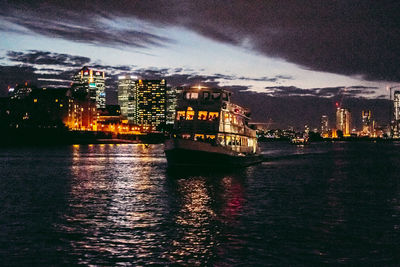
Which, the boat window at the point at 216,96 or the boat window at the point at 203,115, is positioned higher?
the boat window at the point at 216,96

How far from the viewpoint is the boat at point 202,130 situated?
5978cm

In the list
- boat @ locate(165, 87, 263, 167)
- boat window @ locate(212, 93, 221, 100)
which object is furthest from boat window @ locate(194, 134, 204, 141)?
boat window @ locate(212, 93, 221, 100)

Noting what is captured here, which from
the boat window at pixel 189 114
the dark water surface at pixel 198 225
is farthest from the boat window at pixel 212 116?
the dark water surface at pixel 198 225

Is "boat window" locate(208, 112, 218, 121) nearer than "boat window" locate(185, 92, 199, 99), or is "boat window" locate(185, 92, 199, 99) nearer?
A: "boat window" locate(208, 112, 218, 121)

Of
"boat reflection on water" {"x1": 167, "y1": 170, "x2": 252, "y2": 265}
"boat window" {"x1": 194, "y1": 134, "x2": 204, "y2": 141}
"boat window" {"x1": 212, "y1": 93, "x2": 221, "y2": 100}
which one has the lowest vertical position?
"boat reflection on water" {"x1": 167, "y1": 170, "x2": 252, "y2": 265}

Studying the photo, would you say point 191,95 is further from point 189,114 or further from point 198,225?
point 198,225

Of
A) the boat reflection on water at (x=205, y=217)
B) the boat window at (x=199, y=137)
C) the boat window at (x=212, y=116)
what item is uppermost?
the boat window at (x=212, y=116)

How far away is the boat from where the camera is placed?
59781 mm

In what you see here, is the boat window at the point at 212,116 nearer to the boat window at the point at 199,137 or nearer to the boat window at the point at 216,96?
the boat window at the point at 216,96

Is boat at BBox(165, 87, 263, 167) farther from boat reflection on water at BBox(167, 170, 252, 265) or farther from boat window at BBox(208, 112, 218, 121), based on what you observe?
boat reflection on water at BBox(167, 170, 252, 265)

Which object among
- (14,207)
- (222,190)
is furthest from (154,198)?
(14,207)

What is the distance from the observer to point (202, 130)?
61656mm

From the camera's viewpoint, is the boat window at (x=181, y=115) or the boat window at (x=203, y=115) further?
the boat window at (x=203, y=115)

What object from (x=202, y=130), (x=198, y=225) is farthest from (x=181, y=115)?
(x=198, y=225)
